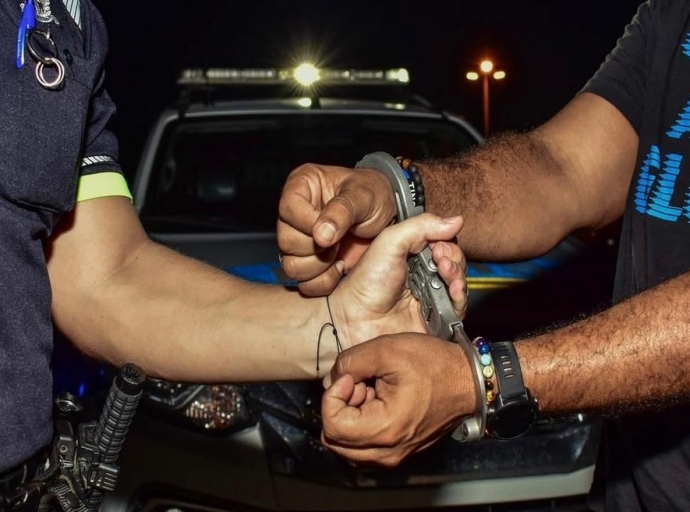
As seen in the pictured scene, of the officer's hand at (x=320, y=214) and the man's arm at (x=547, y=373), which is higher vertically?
the officer's hand at (x=320, y=214)

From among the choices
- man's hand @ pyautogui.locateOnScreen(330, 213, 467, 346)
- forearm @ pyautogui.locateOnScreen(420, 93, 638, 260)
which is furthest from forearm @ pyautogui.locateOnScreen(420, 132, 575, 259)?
man's hand @ pyautogui.locateOnScreen(330, 213, 467, 346)

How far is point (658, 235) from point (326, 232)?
0.76 metres

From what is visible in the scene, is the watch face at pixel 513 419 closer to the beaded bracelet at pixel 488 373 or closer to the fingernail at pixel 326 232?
the beaded bracelet at pixel 488 373

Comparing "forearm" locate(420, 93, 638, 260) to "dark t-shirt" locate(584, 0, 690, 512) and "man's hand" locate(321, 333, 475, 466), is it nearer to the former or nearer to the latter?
"dark t-shirt" locate(584, 0, 690, 512)

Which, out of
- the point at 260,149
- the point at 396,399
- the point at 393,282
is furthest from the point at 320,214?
the point at 260,149

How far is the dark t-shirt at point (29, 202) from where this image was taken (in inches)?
61.2

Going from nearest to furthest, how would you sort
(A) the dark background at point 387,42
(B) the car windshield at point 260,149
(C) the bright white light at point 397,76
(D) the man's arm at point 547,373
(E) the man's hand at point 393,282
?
(D) the man's arm at point 547,373 → (E) the man's hand at point 393,282 → (B) the car windshield at point 260,149 → (C) the bright white light at point 397,76 → (A) the dark background at point 387,42

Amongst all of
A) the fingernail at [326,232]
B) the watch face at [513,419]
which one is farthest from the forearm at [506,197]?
the watch face at [513,419]

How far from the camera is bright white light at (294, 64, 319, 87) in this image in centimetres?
480

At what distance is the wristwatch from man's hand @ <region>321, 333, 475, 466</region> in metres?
0.05

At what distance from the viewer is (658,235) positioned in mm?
2078

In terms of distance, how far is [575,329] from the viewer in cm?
178

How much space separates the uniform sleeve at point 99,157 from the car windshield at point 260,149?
7.14 feet

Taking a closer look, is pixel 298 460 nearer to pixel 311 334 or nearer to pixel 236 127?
pixel 311 334
